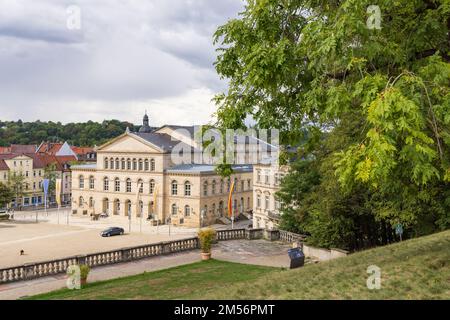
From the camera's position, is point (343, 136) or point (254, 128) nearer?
point (254, 128)

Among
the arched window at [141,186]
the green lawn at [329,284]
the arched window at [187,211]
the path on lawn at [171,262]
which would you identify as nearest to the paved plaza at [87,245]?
the path on lawn at [171,262]

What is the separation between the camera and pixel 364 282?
10.3 meters

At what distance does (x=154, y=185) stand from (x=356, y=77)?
5915 cm

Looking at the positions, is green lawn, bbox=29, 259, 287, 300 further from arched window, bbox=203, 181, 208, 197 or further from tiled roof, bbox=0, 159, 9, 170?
tiled roof, bbox=0, 159, 9, 170

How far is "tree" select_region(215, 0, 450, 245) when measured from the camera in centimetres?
679

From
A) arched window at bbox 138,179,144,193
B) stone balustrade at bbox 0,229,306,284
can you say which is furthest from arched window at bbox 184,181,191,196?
stone balustrade at bbox 0,229,306,284

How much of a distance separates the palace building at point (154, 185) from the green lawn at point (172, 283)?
1547 inches

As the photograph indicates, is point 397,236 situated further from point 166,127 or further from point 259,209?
point 166,127

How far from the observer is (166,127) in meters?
79.2

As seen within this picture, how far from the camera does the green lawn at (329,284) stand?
9.38 m

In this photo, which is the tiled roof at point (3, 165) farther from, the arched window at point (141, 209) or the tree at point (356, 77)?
the tree at point (356, 77)

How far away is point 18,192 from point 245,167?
4164cm
